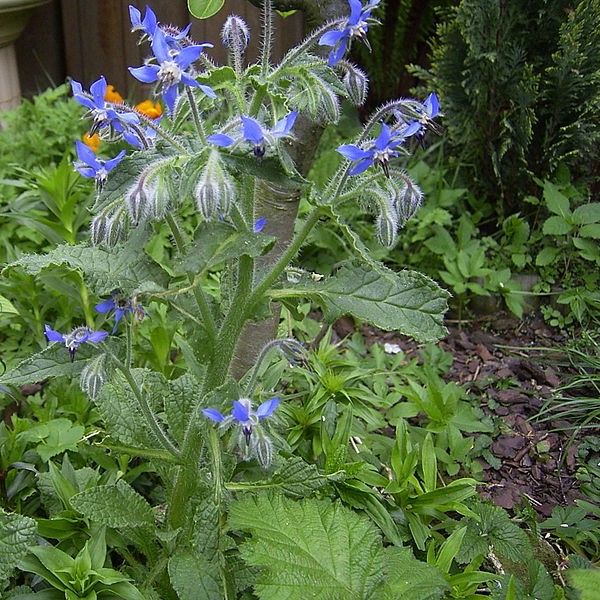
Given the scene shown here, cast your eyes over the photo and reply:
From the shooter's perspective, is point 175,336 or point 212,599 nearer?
point 212,599

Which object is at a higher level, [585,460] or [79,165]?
[79,165]

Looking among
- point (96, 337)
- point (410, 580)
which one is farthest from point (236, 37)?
point (410, 580)

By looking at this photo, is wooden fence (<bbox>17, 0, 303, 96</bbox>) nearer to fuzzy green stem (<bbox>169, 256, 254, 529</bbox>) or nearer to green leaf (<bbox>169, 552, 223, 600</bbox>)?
fuzzy green stem (<bbox>169, 256, 254, 529</bbox>)

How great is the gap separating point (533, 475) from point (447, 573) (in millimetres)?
693

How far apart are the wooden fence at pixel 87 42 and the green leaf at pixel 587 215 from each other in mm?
2075

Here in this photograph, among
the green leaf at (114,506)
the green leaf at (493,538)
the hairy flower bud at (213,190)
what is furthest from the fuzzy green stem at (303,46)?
the green leaf at (493,538)

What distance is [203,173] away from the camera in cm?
117

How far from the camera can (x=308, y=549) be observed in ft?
4.96

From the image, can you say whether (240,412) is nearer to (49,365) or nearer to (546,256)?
(49,365)

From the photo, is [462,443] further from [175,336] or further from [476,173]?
[476,173]

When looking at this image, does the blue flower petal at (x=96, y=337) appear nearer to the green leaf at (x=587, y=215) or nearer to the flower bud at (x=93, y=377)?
the flower bud at (x=93, y=377)

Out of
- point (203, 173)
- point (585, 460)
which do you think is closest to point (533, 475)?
point (585, 460)

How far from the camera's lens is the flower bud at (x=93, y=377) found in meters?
1.45

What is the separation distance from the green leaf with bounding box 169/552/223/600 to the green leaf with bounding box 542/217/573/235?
1.92m
